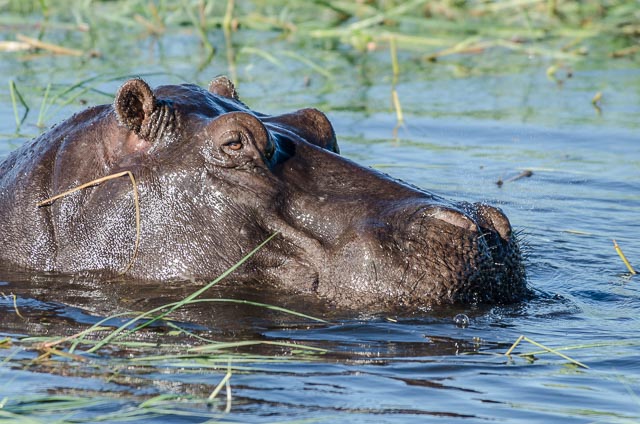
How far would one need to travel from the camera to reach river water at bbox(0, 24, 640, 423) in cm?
530

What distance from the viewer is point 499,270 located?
675cm

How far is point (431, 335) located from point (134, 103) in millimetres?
2088

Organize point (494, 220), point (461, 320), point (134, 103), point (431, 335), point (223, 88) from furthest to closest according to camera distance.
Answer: point (223, 88)
point (134, 103)
point (494, 220)
point (461, 320)
point (431, 335)

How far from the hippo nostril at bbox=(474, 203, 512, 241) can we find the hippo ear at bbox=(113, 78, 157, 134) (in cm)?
191

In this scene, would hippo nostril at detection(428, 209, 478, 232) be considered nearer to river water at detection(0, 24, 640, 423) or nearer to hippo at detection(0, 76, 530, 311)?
hippo at detection(0, 76, 530, 311)

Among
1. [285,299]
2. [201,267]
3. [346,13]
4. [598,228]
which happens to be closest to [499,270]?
[285,299]

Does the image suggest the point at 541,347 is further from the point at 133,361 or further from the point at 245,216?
the point at 133,361

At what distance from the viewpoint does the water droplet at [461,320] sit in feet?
21.7

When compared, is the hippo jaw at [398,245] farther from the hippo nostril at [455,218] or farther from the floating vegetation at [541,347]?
the floating vegetation at [541,347]

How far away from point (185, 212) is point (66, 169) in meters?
0.81

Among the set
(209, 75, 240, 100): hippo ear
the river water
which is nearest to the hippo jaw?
the river water

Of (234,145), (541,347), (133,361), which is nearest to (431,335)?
(541,347)

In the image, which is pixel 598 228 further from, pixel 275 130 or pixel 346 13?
pixel 346 13

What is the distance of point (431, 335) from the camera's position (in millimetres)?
6488
